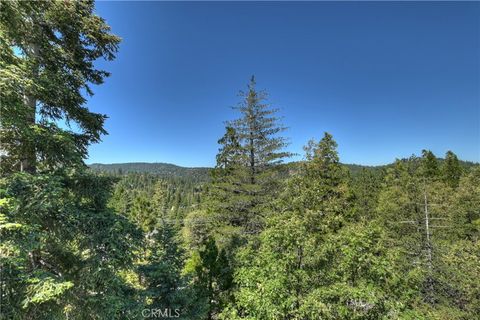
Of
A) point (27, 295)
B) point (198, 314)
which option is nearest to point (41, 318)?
point (27, 295)

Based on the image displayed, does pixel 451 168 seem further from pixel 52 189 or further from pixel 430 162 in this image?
pixel 52 189

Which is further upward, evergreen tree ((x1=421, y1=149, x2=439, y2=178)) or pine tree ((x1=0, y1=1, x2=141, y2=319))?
evergreen tree ((x1=421, y1=149, x2=439, y2=178))

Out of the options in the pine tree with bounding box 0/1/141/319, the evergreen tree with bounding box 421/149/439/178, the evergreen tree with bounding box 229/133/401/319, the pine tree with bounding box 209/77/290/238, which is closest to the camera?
the pine tree with bounding box 0/1/141/319

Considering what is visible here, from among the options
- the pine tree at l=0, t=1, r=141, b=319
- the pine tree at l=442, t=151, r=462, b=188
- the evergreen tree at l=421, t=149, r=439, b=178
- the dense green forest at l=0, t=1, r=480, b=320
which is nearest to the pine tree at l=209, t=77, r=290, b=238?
the dense green forest at l=0, t=1, r=480, b=320

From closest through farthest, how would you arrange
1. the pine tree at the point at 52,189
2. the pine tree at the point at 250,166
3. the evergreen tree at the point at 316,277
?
the pine tree at the point at 52,189 → the evergreen tree at the point at 316,277 → the pine tree at the point at 250,166

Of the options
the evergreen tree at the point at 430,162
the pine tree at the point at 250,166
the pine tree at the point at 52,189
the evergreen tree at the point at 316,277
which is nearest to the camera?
the pine tree at the point at 52,189

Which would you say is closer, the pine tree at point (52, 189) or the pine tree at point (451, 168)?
the pine tree at point (52, 189)

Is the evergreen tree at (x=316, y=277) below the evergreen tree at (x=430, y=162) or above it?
below

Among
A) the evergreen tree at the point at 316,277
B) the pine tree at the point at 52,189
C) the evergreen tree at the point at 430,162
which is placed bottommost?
the evergreen tree at the point at 316,277

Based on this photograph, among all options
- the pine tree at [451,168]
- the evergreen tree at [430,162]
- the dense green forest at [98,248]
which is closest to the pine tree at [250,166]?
the dense green forest at [98,248]

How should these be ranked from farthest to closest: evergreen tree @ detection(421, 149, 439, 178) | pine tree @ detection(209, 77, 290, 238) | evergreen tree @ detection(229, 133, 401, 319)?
evergreen tree @ detection(421, 149, 439, 178), pine tree @ detection(209, 77, 290, 238), evergreen tree @ detection(229, 133, 401, 319)

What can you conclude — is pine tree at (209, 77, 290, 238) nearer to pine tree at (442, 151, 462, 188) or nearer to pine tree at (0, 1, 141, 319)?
pine tree at (0, 1, 141, 319)

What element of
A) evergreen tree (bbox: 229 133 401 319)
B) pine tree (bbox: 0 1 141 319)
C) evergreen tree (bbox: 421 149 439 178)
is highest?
evergreen tree (bbox: 421 149 439 178)

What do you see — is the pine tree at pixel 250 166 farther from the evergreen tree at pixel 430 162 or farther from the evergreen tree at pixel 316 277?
the evergreen tree at pixel 430 162
